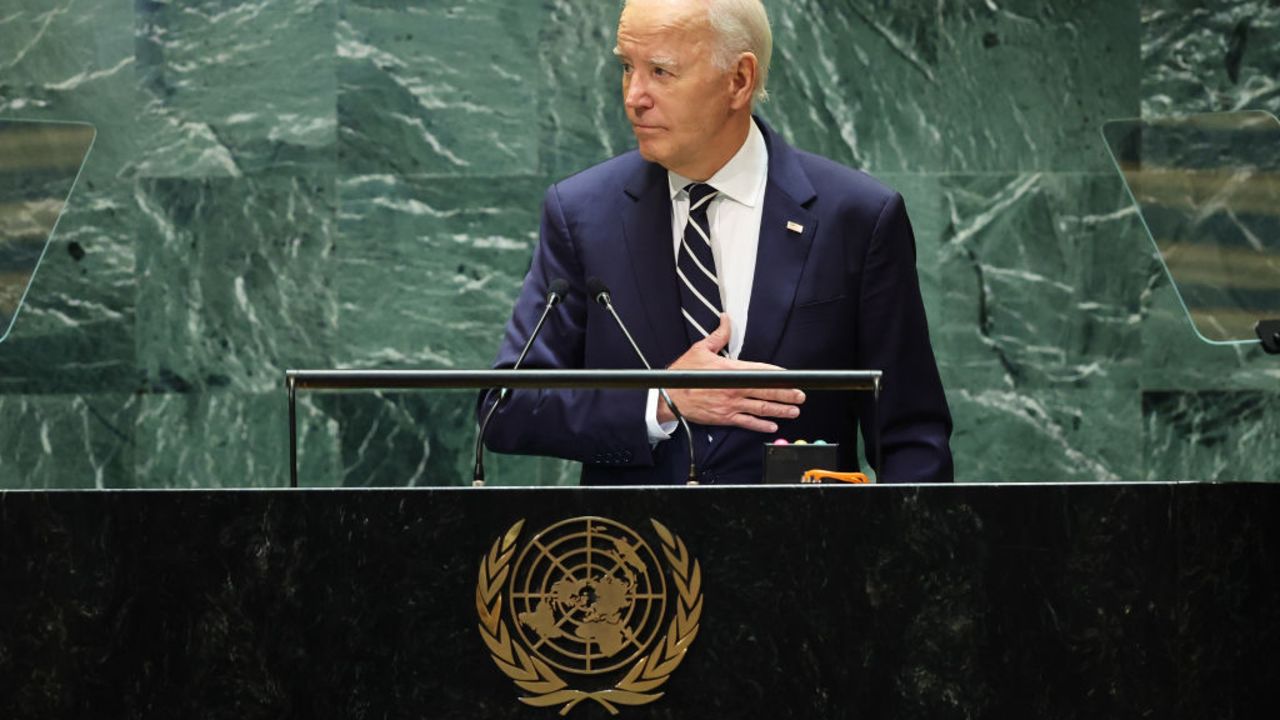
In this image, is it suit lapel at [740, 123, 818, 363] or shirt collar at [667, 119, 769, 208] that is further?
shirt collar at [667, 119, 769, 208]

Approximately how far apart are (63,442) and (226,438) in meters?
0.51

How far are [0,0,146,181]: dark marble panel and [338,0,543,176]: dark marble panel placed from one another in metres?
0.68

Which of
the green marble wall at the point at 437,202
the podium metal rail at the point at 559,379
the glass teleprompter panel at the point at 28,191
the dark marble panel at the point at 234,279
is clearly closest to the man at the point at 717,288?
the podium metal rail at the point at 559,379

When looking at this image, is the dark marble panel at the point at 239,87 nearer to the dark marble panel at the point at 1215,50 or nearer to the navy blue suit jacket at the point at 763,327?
Result: the navy blue suit jacket at the point at 763,327

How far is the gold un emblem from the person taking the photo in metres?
2.31

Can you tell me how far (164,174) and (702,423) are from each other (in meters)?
2.71

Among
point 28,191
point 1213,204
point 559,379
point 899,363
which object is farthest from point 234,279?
point 559,379

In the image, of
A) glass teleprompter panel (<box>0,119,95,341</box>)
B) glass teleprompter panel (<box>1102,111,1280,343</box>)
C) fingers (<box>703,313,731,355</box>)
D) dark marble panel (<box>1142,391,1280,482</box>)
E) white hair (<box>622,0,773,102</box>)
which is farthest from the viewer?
dark marble panel (<box>1142,391,1280,482</box>)

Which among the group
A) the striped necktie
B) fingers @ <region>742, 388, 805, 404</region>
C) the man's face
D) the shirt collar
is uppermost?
the man's face

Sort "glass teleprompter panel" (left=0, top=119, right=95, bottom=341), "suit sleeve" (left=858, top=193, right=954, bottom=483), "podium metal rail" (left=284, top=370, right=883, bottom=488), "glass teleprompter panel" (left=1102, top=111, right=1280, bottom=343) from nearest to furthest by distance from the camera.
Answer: "podium metal rail" (left=284, top=370, right=883, bottom=488) → "suit sleeve" (left=858, top=193, right=954, bottom=483) → "glass teleprompter panel" (left=0, top=119, right=95, bottom=341) → "glass teleprompter panel" (left=1102, top=111, right=1280, bottom=343)

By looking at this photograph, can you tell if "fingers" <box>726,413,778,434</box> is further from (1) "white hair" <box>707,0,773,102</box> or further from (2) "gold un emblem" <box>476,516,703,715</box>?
(2) "gold un emblem" <box>476,516,703,715</box>

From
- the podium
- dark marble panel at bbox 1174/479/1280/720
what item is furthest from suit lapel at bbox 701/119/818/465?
dark marble panel at bbox 1174/479/1280/720

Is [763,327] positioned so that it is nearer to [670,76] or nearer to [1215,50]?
[670,76]

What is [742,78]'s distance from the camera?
142 inches
